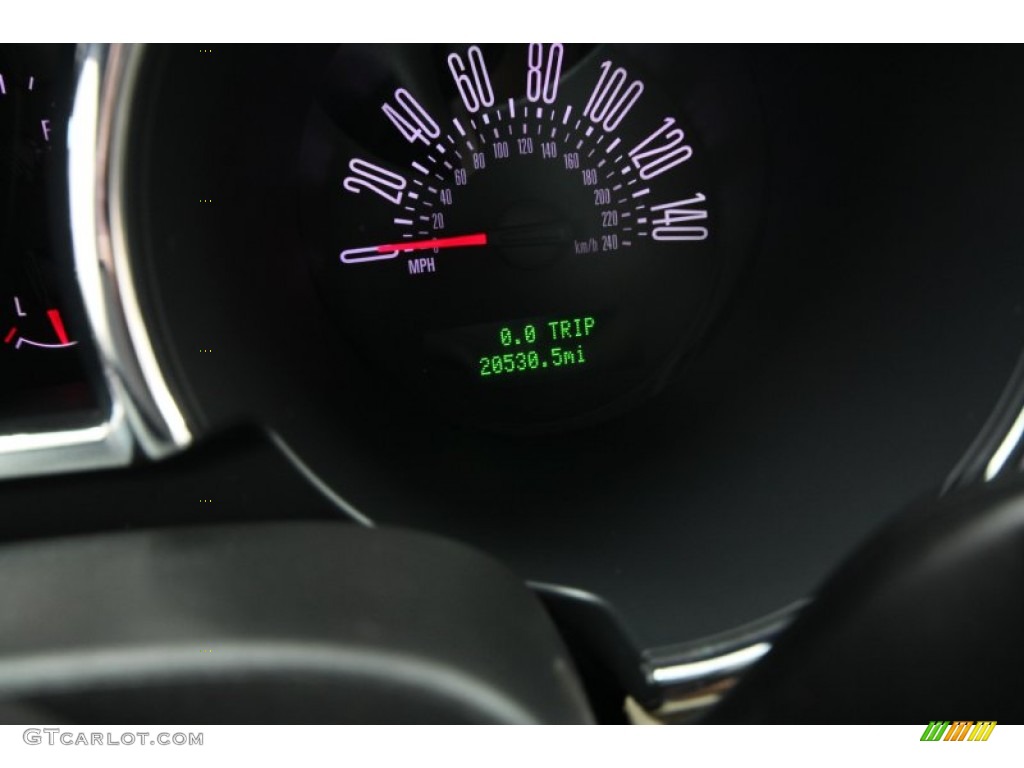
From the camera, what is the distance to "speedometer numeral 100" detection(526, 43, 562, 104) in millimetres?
1376

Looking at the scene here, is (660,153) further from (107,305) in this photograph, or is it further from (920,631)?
(920,631)

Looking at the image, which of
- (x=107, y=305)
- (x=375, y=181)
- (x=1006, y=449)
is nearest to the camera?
(x=107, y=305)

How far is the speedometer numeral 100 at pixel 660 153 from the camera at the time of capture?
1.47 metres

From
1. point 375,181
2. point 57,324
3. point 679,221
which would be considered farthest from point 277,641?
point 679,221

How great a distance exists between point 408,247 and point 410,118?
142mm

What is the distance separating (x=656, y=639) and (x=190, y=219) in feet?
2.11

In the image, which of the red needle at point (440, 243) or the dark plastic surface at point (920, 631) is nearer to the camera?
the dark plastic surface at point (920, 631)

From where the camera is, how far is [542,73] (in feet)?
4.62

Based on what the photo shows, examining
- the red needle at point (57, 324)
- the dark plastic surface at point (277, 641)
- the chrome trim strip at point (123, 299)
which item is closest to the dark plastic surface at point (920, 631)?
the dark plastic surface at point (277, 641)

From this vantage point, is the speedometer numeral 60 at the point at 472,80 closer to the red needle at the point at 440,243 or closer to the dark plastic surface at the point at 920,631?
the red needle at the point at 440,243

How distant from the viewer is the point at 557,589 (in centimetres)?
135

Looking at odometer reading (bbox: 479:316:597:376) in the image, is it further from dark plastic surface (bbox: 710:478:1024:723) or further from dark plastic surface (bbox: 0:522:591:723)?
dark plastic surface (bbox: 710:478:1024:723)
